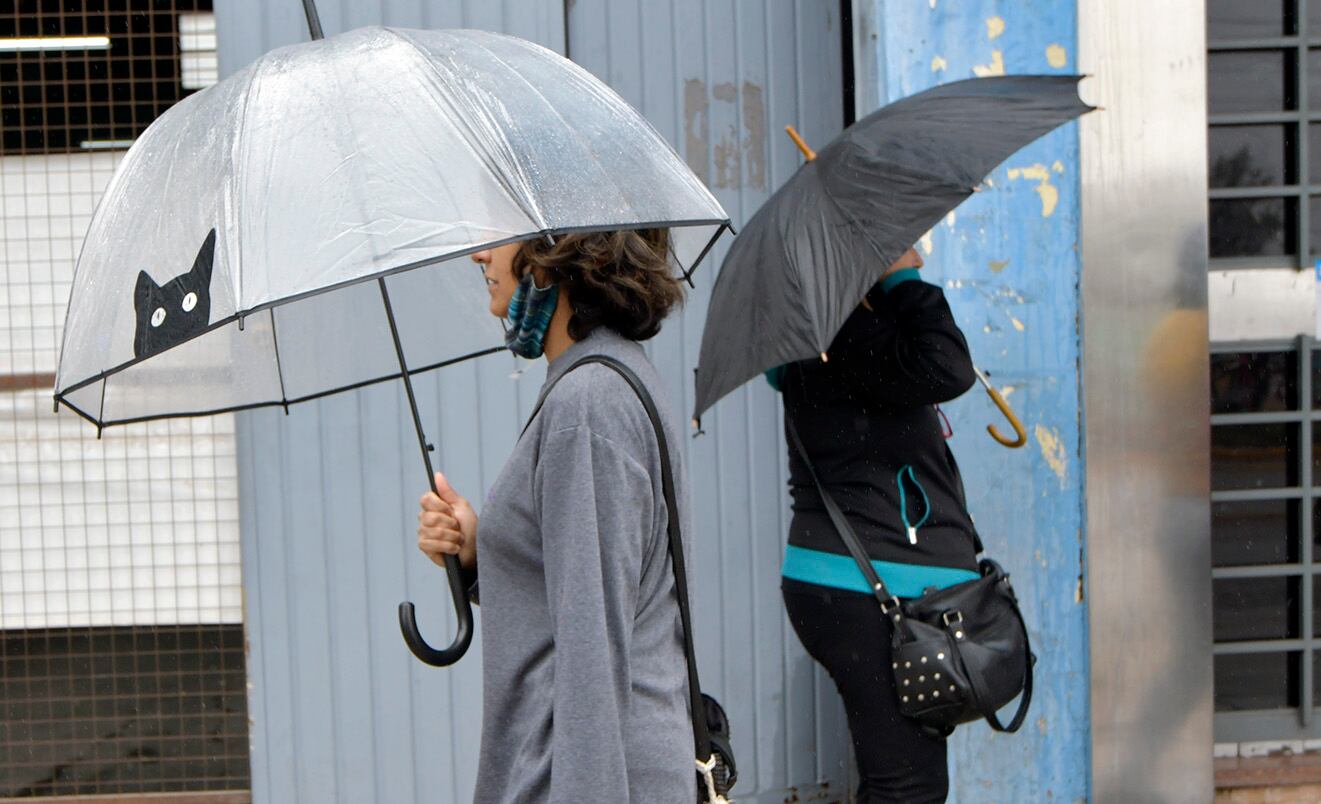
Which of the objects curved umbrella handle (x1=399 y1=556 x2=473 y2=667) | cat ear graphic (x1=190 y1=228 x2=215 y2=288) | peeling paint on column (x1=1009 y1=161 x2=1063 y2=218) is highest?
peeling paint on column (x1=1009 y1=161 x2=1063 y2=218)

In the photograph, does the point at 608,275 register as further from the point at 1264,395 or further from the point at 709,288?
the point at 1264,395

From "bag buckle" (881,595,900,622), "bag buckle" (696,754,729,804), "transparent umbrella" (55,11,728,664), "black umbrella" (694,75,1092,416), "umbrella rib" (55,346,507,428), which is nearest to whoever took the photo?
"transparent umbrella" (55,11,728,664)

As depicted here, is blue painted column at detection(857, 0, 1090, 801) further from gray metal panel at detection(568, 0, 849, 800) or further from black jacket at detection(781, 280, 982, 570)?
black jacket at detection(781, 280, 982, 570)

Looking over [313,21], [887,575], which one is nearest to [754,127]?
[887,575]

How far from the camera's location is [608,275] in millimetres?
2047

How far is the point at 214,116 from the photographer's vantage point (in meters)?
2.04

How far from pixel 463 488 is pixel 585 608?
2408 mm

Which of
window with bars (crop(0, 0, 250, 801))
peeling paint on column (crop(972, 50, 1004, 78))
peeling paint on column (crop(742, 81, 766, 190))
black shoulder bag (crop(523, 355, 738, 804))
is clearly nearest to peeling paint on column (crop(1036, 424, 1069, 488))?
peeling paint on column (crop(972, 50, 1004, 78))

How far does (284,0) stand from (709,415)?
1795 mm

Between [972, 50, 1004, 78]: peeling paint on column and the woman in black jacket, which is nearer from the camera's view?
the woman in black jacket

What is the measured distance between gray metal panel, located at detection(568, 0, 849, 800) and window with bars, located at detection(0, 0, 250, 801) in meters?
1.39

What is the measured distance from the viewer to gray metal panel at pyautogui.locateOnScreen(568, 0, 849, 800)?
422 centimetres

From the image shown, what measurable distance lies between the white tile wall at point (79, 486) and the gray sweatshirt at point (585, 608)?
8.36ft

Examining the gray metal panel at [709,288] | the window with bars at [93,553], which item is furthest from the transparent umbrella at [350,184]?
the window with bars at [93,553]
